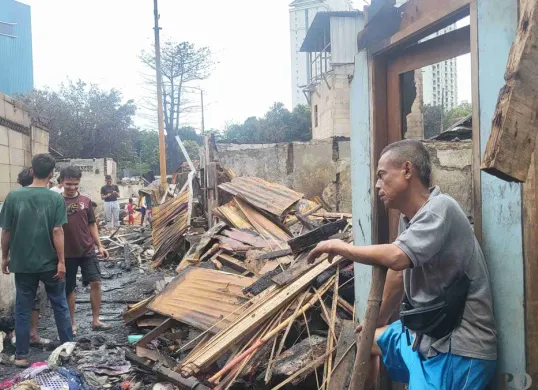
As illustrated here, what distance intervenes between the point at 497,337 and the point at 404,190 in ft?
2.82

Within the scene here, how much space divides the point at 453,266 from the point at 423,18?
5.18ft

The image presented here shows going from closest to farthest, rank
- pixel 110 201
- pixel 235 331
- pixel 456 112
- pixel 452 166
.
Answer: pixel 235 331, pixel 452 166, pixel 110 201, pixel 456 112

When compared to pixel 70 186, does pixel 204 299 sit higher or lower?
lower

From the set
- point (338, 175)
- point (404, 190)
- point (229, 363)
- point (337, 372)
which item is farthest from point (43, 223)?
point (338, 175)

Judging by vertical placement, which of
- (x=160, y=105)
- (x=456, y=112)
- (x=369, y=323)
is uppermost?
(x=456, y=112)

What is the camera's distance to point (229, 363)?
3.41 m

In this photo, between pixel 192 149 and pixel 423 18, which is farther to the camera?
pixel 192 149

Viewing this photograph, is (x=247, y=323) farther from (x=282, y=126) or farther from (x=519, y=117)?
(x=282, y=126)

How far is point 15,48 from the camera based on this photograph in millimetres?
32688

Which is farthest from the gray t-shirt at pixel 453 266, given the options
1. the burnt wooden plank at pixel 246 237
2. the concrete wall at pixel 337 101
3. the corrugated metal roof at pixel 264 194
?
the concrete wall at pixel 337 101

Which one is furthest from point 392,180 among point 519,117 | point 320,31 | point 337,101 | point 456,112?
point 320,31

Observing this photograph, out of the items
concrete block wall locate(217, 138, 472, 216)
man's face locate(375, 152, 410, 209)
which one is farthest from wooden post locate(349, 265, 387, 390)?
concrete block wall locate(217, 138, 472, 216)

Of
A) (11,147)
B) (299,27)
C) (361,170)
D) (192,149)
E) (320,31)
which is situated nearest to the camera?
(361,170)

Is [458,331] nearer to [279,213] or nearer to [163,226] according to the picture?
[279,213]
